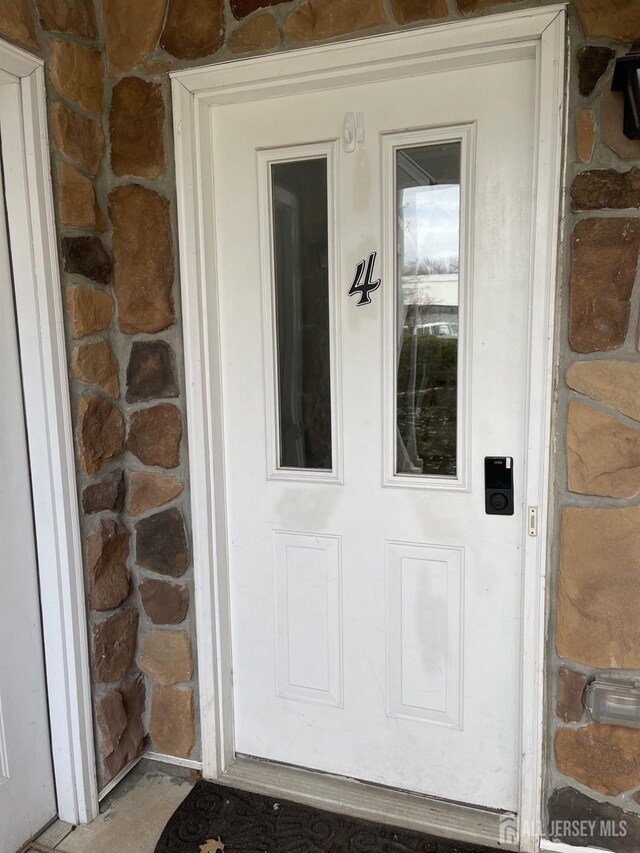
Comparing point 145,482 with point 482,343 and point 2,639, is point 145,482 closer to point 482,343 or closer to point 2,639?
point 2,639

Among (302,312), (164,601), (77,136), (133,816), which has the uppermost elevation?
(77,136)

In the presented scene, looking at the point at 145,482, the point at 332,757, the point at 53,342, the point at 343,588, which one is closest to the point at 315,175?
the point at 53,342

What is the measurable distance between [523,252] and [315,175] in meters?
0.63

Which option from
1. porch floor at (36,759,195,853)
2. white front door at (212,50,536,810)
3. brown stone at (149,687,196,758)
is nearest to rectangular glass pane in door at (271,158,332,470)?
white front door at (212,50,536,810)

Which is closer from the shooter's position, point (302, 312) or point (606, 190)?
point (606, 190)

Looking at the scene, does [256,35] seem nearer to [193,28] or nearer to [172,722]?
[193,28]

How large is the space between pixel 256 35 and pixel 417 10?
1.41 feet

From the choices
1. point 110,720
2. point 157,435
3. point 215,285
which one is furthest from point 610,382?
point 110,720

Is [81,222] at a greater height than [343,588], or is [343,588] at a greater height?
[81,222]

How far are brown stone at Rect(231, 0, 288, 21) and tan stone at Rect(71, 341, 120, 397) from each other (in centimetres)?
98

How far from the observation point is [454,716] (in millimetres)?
1771

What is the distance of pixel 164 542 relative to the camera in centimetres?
188

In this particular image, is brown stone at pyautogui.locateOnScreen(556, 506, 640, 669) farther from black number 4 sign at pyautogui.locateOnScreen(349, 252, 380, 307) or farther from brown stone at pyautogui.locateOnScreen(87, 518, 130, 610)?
brown stone at pyautogui.locateOnScreen(87, 518, 130, 610)

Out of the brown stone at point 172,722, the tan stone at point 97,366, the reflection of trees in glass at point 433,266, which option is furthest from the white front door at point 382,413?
the tan stone at point 97,366
